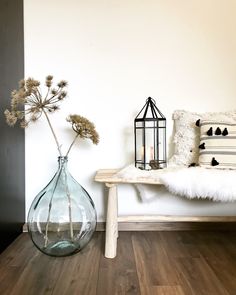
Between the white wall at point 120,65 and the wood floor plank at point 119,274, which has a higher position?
the white wall at point 120,65

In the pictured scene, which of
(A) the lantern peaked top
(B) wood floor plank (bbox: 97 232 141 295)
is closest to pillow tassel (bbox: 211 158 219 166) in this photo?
(A) the lantern peaked top

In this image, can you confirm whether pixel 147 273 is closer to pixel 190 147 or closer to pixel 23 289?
pixel 23 289

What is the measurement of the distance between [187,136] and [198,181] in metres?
0.48

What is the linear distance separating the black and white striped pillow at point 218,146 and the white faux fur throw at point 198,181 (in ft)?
0.37

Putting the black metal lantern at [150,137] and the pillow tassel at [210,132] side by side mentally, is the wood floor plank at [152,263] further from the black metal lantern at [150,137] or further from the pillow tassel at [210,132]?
the pillow tassel at [210,132]

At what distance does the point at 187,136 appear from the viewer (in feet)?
5.92

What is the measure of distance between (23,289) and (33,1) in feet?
5.51

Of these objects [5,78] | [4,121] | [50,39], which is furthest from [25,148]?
[50,39]

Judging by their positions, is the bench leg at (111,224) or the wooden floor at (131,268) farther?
the bench leg at (111,224)

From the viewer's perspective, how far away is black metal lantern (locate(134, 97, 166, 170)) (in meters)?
1.72

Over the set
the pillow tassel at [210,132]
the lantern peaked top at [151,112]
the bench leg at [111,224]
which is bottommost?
the bench leg at [111,224]

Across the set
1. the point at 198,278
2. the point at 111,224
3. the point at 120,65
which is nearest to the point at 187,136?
the point at 120,65

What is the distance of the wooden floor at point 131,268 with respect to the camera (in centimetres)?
117

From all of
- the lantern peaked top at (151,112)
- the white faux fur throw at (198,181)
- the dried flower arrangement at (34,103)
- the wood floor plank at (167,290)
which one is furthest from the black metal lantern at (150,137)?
the wood floor plank at (167,290)
